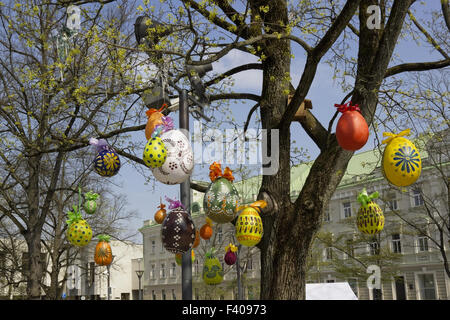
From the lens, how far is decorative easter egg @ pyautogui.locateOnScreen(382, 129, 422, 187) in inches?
243

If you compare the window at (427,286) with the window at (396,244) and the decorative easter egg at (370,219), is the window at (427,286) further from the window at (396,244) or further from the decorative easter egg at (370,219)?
the decorative easter egg at (370,219)

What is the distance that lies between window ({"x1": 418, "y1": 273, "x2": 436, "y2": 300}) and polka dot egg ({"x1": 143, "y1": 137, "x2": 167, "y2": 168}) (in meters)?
32.6

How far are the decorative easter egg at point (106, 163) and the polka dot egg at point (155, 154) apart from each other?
2.14 metres

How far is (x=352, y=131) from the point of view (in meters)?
5.86

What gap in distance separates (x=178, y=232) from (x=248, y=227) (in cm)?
110

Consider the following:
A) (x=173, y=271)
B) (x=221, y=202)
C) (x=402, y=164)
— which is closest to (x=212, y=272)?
(x=221, y=202)

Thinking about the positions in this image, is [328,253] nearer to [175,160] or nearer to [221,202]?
[221,202]

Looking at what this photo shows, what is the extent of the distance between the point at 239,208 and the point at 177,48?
337cm

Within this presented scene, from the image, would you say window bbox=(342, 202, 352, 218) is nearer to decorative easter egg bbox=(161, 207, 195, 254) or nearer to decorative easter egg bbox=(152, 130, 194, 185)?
decorative easter egg bbox=(161, 207, 195, 254)

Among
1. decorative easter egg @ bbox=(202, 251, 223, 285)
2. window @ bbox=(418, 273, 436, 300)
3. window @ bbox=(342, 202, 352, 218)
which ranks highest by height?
window @ bbox=(342, 202, 352, 218)

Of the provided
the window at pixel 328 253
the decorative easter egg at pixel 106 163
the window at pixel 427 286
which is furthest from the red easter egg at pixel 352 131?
the window at pixel 427 286

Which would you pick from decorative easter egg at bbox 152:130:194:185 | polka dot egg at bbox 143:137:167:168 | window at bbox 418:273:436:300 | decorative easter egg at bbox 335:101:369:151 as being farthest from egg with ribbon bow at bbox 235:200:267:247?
window at bbox 418:273:436:300
